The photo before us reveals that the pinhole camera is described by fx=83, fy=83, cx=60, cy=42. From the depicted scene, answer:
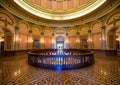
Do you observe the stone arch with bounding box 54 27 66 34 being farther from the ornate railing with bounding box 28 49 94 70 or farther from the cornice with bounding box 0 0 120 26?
the ornate railing with bounding box 28 49 94 70

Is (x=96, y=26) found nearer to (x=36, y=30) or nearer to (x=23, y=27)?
(x=36, y=30)

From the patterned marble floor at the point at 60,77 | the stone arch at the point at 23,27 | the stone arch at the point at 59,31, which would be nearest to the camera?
the patterned marble floor at the point at 60,77

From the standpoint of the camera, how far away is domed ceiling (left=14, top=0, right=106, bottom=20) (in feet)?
47.6

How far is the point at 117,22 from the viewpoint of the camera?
31.7ft

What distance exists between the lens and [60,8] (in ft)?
56.5

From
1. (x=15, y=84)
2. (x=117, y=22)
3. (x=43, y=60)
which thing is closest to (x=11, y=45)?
(x=43, y=60)

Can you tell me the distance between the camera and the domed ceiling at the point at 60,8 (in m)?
14.5

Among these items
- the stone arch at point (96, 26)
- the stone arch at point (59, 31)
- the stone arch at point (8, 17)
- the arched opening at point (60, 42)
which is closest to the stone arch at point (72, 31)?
the stone arch at point (59, 31)

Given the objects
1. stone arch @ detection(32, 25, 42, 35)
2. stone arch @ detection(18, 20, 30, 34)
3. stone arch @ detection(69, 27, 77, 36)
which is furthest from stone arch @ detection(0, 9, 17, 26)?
stone arch @ detection(69, 27, 77, 36)

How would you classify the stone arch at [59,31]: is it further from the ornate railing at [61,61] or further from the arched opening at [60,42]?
the ornate railing at [61,61]

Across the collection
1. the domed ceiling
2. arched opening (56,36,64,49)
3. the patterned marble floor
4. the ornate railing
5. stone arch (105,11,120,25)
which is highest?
the domed ceiling

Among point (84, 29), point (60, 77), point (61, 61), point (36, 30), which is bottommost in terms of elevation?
point (60, 77)

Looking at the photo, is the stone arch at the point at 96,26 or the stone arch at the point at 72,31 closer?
the stone arch at the point at 96,26

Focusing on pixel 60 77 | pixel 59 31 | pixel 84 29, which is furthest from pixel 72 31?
pixel 60 77
